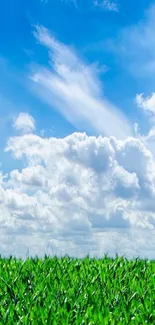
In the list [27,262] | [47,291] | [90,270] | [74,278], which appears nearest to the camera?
[47,291]

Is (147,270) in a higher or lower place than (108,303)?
higher

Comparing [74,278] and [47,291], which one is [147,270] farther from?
[47,291]

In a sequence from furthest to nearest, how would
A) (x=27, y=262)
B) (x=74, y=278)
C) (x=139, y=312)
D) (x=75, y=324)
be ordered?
(x=27, y=262) < (x=74, y=278) < (x=139, y=312) < (x=75, y=324)

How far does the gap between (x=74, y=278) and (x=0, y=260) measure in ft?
6.75

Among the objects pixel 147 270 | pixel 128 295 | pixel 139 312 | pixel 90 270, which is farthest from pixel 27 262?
pixel 139 312

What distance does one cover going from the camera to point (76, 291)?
252 inches

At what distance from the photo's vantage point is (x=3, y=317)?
5.27 meters

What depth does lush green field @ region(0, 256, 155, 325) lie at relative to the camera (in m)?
5.27

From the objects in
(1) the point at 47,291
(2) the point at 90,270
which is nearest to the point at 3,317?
(1) the point at 47,291

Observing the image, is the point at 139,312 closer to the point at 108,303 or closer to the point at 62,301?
the point at 108,303

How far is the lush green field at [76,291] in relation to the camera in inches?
208

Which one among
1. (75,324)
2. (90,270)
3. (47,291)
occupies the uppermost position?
(90,270)

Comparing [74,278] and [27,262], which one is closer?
[74,278]

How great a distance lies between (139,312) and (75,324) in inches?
36.9
